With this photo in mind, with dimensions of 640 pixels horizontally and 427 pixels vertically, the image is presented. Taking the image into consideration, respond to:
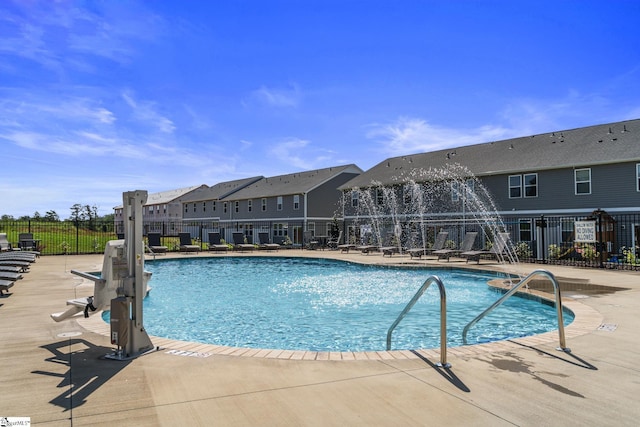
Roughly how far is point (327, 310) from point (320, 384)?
5.32 meters

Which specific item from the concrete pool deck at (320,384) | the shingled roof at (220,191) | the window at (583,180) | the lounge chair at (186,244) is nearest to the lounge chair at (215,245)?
the lounge chair at (186,244)

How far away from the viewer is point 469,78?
1411 centimetres

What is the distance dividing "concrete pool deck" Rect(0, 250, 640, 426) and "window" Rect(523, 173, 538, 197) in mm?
19877

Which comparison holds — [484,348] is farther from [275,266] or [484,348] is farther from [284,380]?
[275,266]

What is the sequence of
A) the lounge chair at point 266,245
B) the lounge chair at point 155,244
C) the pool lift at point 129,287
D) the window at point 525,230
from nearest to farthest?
1. the pool lift at point 129,287
2. the lounge chair at point 155,244
3. the window at point 525,230
4. the lounge chair at point 266,245

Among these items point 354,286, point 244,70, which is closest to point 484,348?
point 354,286

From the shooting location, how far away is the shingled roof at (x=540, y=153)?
2111 centimetres

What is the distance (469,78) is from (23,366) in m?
14.2

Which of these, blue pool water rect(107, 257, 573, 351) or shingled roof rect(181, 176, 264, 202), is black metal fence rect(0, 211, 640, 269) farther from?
shingled roof rect(181, 176, 264, 202)

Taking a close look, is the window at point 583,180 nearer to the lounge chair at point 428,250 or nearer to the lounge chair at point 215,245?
the lounge chair at point 428,250

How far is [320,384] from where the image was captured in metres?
3.78

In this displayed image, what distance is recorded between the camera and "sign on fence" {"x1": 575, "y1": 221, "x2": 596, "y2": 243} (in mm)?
16500

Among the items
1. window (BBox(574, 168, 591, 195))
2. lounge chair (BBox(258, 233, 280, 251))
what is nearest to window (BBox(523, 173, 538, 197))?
window (BBox(574, 168, 591, 195))

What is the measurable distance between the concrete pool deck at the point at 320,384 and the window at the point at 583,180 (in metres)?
18.9
